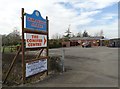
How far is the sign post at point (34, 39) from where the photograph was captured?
30.1ft

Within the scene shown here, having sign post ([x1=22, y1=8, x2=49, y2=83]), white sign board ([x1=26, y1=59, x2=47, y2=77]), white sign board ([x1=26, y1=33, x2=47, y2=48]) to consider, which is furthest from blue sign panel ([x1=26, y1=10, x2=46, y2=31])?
white sign board ([x1=26, y1=59, x2=47, y2=77])

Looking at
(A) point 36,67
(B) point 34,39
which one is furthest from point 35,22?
(A) point 36,67

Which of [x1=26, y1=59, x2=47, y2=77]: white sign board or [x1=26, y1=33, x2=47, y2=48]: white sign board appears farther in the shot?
[x1=26, y1=33, x2=47, y2=48]: white sign board

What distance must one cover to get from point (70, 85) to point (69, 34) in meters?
105

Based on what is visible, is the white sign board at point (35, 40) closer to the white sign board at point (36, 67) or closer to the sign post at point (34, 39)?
the sign post at point (34, 39)

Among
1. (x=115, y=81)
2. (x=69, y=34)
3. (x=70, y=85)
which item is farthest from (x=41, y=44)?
(x=69, y=34)

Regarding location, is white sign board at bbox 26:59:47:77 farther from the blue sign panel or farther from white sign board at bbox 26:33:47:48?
the blue sign panel

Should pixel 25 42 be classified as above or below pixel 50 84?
above

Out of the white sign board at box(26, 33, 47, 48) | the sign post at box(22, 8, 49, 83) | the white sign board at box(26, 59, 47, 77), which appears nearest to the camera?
the sign post at box(22, 8, 49, 83)

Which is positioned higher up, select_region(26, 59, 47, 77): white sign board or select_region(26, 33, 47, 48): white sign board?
select_region(26, 33, 47, 48): white sign board

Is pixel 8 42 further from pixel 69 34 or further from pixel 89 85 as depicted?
pixel 69 34

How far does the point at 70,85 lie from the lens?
848 cm

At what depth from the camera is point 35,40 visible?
33.3ft

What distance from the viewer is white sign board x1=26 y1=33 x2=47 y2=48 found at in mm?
9512
